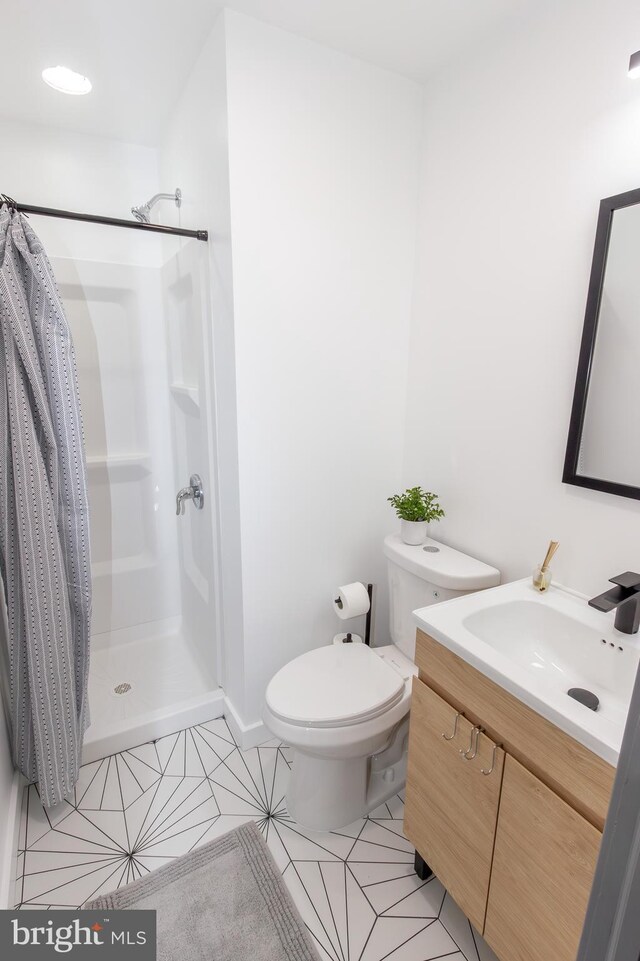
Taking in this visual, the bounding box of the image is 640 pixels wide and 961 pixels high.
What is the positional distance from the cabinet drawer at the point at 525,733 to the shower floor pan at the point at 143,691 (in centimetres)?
121

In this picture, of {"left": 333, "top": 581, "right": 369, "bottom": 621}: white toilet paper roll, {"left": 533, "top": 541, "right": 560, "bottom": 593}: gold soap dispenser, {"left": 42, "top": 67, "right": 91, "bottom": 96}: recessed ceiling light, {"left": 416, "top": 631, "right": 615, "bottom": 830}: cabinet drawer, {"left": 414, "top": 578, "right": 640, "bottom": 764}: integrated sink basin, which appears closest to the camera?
{"left": 416, "top": 631, "right": 615, "bottom": 830}: cabinet drawer

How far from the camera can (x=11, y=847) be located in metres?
1.42

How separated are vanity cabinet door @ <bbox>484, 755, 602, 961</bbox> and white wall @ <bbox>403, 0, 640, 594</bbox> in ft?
1.91

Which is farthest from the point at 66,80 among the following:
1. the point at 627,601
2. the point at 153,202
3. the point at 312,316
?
the point at 627,601

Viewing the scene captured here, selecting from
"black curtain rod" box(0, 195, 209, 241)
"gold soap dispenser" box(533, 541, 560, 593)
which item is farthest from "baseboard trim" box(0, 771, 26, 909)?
"black curtain rod" box(0, 195, 209, 241)

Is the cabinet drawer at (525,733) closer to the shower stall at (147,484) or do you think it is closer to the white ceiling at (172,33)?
the shower stall at (147,484)

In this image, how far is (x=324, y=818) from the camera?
1.56m

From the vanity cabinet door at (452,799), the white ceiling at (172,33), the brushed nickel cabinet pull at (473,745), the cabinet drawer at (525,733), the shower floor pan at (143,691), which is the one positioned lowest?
the shower floor pan at (143,691)

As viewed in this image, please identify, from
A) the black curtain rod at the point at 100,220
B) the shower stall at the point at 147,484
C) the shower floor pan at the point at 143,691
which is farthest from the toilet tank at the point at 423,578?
the black curtain rod at the point at 100,220

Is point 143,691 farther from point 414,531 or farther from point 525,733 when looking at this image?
point 525,733

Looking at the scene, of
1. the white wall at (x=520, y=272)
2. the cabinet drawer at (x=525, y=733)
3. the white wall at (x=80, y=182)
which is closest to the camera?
the cabinet drawer at (x=525, y=733)

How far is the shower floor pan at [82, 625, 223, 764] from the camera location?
189 cm

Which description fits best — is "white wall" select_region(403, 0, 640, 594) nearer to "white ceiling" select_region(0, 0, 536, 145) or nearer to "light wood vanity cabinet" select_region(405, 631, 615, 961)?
"white ceiling" select_region(0, 0, 536, 145)

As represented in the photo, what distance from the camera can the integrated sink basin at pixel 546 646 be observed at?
0.97 meters
